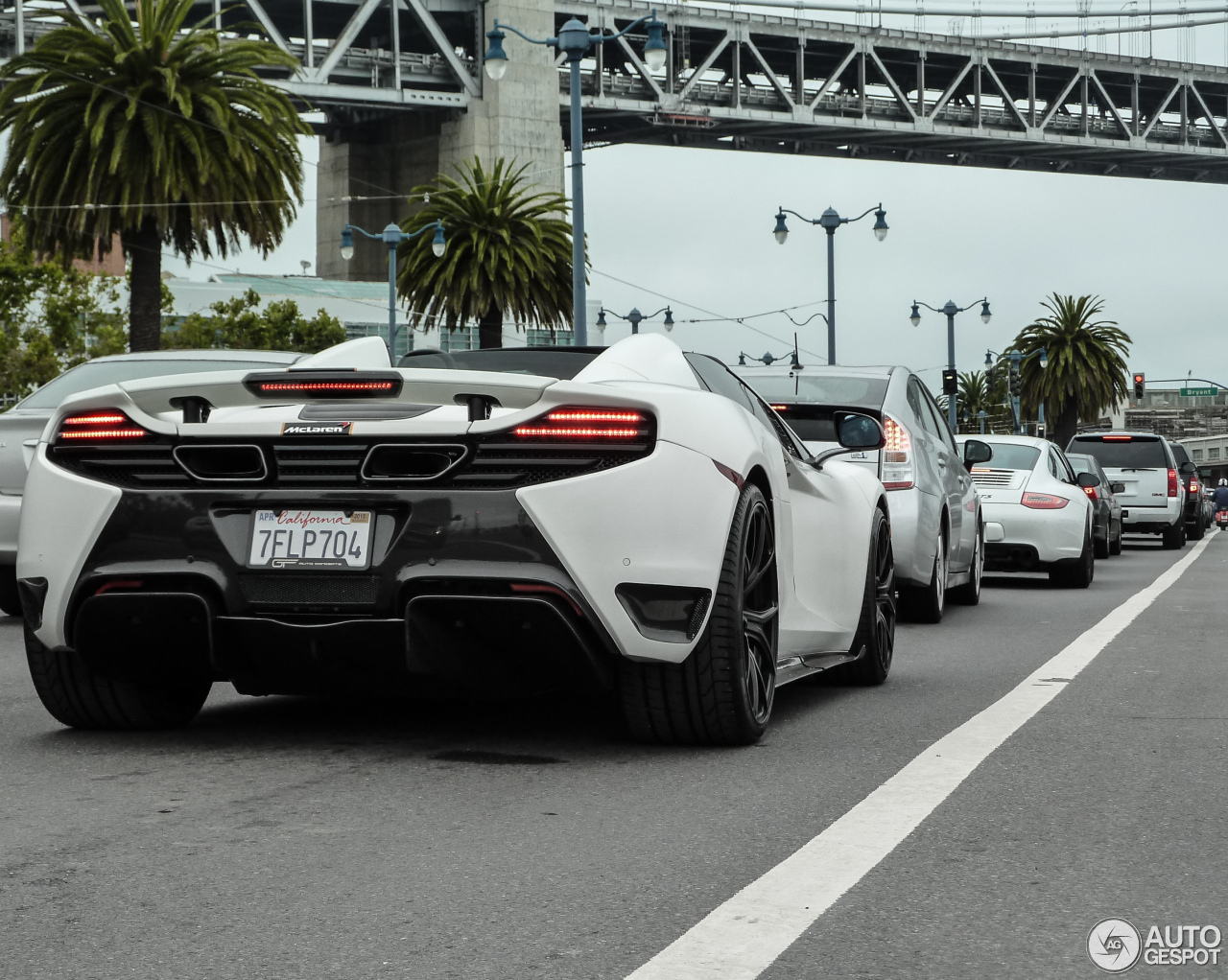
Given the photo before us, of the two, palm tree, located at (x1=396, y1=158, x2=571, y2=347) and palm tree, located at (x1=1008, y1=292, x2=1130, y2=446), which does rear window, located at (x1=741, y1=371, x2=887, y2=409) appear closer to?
palm tree, located at (x1=396, y1=158, x2=571, y2=347)

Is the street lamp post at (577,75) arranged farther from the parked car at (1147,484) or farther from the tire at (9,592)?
the tire at (9,592)

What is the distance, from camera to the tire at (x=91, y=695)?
18.4ft

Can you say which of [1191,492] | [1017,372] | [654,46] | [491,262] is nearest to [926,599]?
[654,46]

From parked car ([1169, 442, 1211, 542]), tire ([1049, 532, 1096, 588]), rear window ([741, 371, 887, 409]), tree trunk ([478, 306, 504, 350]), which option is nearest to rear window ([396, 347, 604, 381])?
rear window ([741, 371, 887, 409])

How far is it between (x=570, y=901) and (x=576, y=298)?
73.1 feet

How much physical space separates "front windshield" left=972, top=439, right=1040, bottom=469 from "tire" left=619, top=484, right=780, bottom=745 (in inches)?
434

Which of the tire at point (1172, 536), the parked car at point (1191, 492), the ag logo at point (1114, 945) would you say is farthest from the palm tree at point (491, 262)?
the ag logo at point (1114, 945)

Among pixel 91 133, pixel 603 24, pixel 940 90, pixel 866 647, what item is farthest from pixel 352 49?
pixel 866 647

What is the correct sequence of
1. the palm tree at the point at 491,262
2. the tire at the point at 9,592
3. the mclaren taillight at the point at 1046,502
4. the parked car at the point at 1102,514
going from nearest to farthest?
the tire at the point at 9,592 < the mclaren taillight at the point at 1046,502 < the parked car at the point at 1102,514 < the palm tree at the point at 491,262

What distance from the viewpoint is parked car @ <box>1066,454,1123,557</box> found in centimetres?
2189

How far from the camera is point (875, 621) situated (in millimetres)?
7387

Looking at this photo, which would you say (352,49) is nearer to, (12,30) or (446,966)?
(12,30)

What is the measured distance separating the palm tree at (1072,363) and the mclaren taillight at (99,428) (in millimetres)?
77118

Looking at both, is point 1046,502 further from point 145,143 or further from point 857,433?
point 145,143
